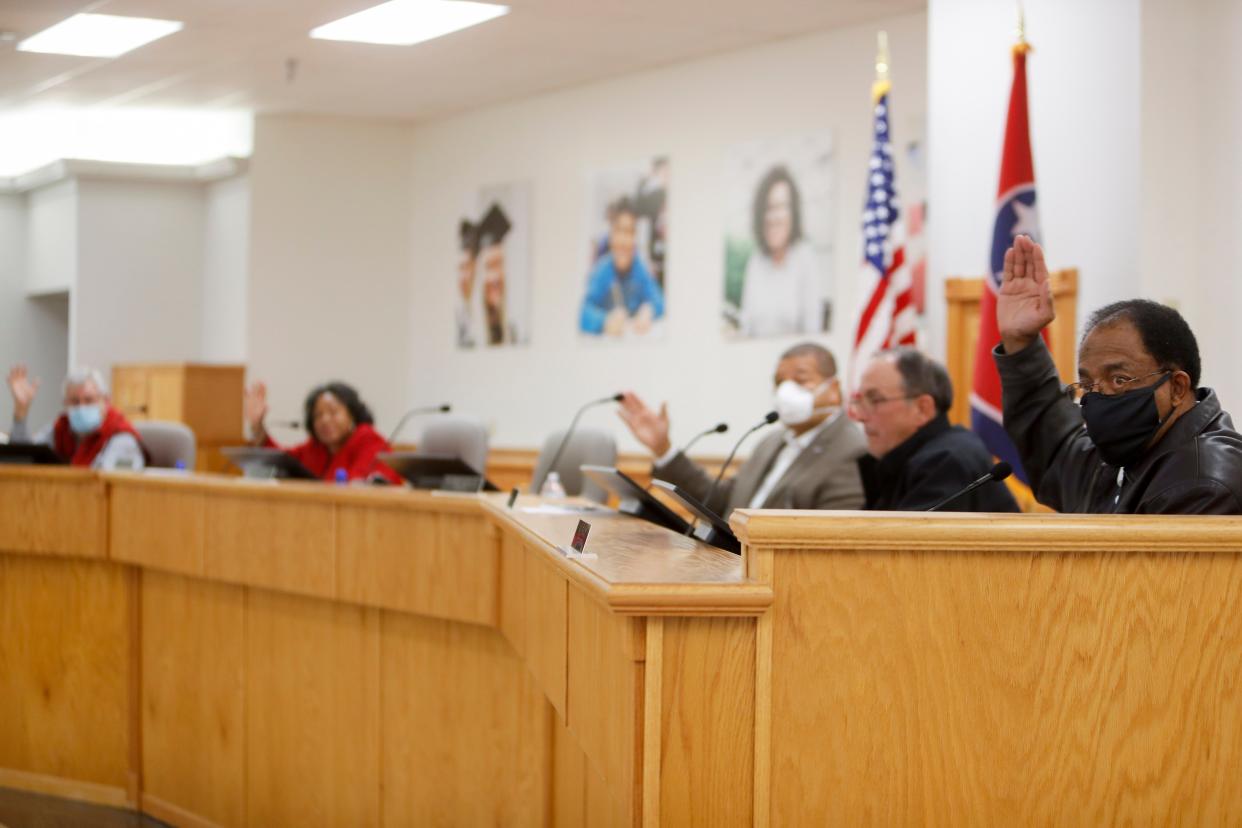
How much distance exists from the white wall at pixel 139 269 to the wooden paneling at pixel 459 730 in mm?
9124

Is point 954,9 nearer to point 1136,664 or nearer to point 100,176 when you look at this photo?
point 1136,664

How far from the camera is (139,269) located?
12.6 meters

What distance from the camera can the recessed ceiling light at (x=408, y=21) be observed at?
8242 millimetres

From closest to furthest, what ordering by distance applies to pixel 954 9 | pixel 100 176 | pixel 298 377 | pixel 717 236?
1. pixel 954 9
2. pixel 717 236
3. pixel 298 377
4. pixel 100 176

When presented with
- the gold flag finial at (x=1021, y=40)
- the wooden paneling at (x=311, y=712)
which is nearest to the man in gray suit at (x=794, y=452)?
the wooden paneling at (x=311, y=712)

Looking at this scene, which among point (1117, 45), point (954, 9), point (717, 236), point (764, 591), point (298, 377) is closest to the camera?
point (764, 591)

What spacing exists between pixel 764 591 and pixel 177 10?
24.1ft

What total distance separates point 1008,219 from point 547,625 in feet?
11.9

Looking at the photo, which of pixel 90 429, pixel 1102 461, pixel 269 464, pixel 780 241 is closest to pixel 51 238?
pixel 90 429

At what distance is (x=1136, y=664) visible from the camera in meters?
1.97

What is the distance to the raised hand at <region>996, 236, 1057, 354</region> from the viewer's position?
9.27 ft

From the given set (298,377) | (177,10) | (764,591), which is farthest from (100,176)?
(764,591)

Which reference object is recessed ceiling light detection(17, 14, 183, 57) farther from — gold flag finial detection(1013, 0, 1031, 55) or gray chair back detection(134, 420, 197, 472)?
gold flag finial detection(1013, 0, 1031, 55)

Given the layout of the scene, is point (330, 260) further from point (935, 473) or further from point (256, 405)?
point (935, 473)
